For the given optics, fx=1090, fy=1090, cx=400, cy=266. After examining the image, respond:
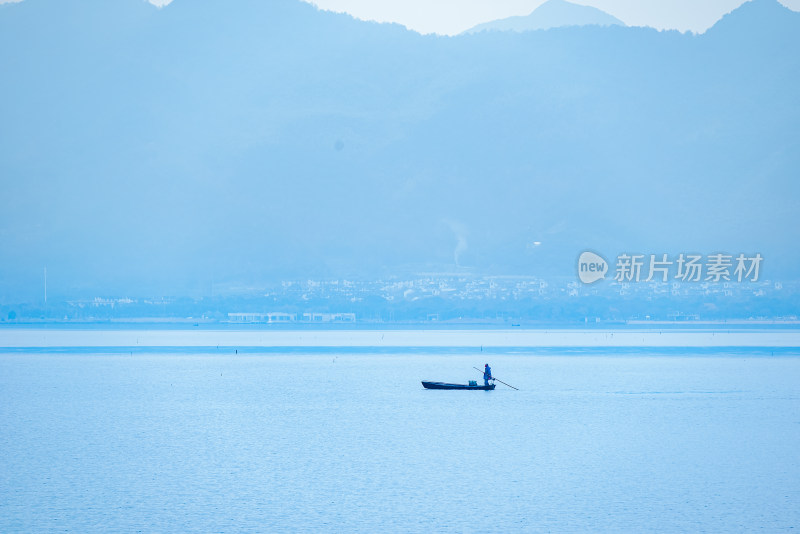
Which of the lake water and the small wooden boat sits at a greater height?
the small wooden boat

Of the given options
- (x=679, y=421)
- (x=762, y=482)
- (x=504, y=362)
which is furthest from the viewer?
(x=504, y=362)

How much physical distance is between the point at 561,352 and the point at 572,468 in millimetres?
85956

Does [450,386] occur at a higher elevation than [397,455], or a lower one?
higher

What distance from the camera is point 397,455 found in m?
38.4

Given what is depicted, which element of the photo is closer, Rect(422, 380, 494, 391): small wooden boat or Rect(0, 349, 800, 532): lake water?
Rect(0, 349, 800, 532): lake water

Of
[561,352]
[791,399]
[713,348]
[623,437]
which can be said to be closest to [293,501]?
[623,437]

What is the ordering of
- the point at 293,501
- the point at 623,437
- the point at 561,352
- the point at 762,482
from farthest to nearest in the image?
the point at 561,352, the point at 623,437, the point at 762,482, the point at 293,501

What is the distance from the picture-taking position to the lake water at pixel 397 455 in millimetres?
27750

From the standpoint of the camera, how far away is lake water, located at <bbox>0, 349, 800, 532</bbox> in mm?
27750

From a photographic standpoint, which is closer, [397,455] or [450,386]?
[397,455]

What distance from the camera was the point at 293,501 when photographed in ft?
97.5

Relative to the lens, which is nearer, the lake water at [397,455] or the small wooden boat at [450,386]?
the lake water at [397,455]

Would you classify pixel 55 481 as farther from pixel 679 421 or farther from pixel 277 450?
pixel 679 421

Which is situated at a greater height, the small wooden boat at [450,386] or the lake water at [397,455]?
the small wooden boat at [450,386]
